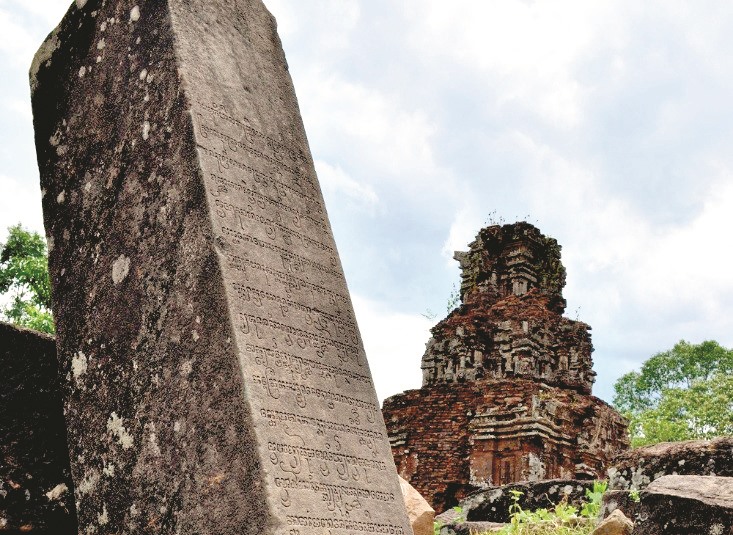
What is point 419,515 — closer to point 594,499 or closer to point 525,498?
point 594,499

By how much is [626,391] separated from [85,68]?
112ft

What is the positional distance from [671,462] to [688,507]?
6.29 ft

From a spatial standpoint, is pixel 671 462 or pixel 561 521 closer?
pixel 671 462

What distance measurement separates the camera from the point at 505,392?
16828mm

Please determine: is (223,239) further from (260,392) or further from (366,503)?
(366,503)

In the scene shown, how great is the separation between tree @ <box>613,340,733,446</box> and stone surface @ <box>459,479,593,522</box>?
832 inches

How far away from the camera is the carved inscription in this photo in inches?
106

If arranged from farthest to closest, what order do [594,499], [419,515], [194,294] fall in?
[594,499] → [419,515] → [194,294]

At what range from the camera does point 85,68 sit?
3.55m

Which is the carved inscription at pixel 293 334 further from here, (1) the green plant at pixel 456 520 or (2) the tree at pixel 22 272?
(2) the tree at pixel 22 272

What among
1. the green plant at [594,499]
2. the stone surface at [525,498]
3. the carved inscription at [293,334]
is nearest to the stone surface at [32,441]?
the carved inscription at [293,334]

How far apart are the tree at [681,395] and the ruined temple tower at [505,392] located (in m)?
9.93

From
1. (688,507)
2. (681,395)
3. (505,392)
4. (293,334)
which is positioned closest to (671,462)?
(688,507)

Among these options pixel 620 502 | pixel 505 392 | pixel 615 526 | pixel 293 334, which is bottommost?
pixel 615 526
